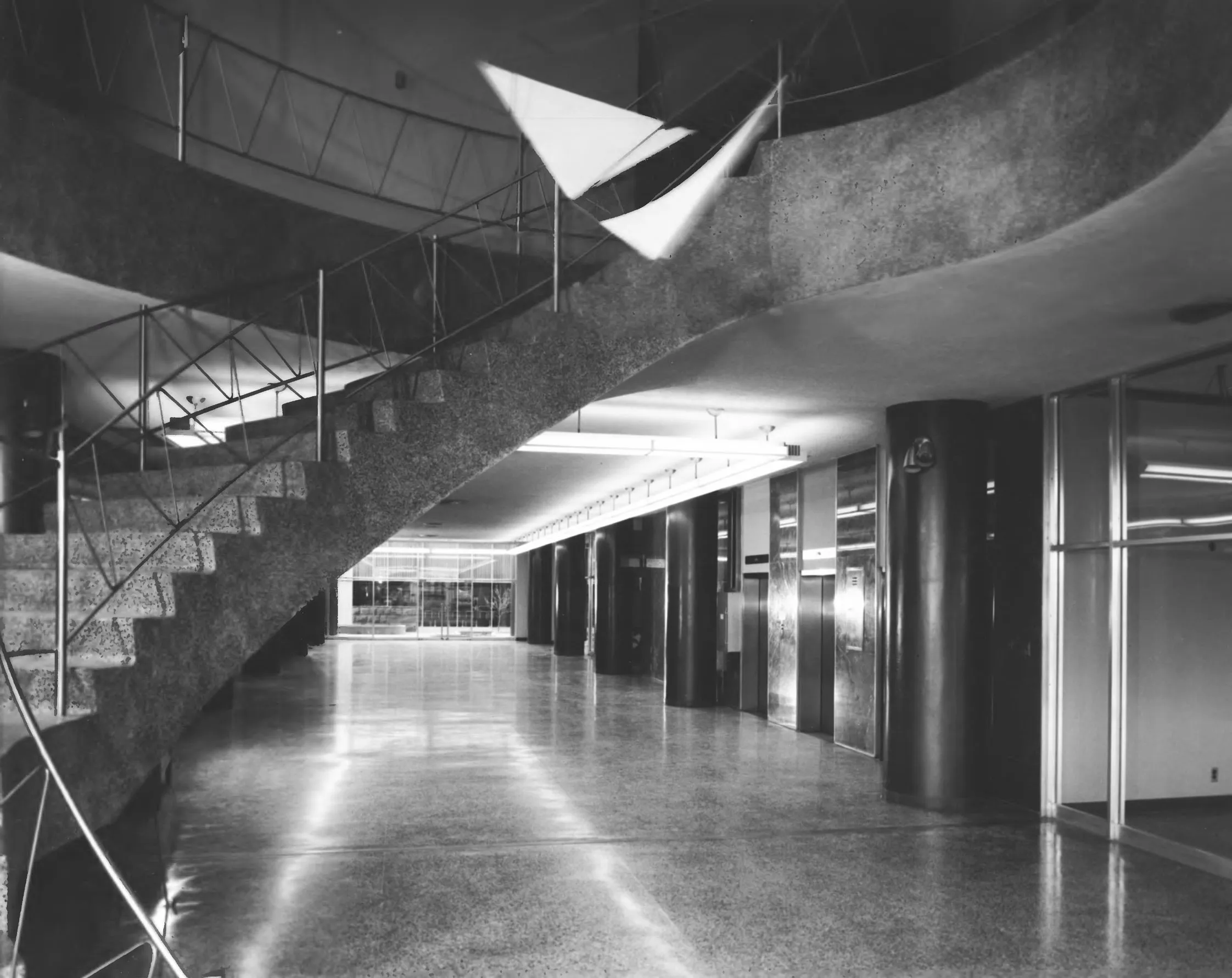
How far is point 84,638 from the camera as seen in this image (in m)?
4.82

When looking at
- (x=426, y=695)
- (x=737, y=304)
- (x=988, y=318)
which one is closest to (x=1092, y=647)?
(x=988, y=318)

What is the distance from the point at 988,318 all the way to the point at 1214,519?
9.22 feet

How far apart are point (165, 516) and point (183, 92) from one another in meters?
5.99

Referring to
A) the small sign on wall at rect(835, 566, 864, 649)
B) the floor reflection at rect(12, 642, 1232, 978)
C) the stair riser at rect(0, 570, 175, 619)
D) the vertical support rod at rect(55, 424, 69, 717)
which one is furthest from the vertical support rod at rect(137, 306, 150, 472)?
the small sign on wall at rect(835, 566, 864, 649)

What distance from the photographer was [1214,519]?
815 cm

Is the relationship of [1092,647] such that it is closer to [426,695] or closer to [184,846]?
[184,846]

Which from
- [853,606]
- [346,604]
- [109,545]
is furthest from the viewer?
[346,604]

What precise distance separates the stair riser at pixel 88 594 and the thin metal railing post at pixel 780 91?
4421mm

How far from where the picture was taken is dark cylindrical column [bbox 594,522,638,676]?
24016 mm

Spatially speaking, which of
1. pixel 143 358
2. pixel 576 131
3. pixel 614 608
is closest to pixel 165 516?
pixel 143 358

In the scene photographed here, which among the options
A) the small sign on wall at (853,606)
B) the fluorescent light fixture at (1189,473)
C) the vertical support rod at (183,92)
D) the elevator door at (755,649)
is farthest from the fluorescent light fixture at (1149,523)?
the vertical support rod at (183,92)

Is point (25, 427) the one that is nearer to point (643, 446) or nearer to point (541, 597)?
point (643, 446)

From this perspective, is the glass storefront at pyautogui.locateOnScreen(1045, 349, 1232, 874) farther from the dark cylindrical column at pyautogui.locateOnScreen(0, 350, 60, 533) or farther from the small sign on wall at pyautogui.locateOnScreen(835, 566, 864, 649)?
the dark cylindrical column at pyautogui.locateOnScreen(0, 350, 60, 533)

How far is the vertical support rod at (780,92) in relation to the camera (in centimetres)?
664
